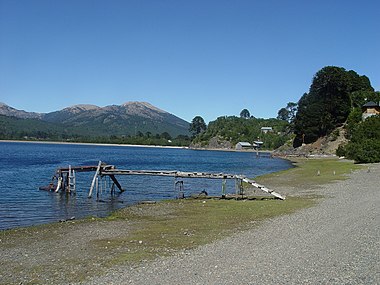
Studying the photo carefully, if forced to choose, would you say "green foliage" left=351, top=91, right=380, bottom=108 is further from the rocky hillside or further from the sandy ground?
the sandy ground

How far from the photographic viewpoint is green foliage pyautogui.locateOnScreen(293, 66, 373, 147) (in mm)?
129875

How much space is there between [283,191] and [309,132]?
10230cm

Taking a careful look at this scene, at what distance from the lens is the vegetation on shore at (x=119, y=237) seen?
13.8 m

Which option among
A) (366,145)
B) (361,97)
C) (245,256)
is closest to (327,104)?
(361,97)

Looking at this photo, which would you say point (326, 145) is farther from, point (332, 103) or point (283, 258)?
point (283, 258)

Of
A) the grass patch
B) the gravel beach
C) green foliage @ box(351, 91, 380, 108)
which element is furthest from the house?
the gravel beach

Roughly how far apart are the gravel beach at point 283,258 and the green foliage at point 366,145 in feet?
166

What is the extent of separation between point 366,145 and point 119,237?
60.5 m

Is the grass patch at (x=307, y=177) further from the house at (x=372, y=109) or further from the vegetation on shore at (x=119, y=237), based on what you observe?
the house at (x=372, y=109)

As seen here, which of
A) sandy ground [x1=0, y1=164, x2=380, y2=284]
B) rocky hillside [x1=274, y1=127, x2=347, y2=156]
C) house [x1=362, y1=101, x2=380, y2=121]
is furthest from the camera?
rocky hillside [x1=274, y1=127, x2=347, y2=156]

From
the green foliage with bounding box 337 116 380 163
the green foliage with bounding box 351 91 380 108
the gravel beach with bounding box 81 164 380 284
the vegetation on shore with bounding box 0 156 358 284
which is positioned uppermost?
the green foliage with bounding box 351 91 380 108

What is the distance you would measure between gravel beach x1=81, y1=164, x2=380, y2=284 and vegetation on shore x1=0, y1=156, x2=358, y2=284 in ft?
4.15

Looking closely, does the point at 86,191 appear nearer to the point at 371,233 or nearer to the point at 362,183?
the point at 362,183

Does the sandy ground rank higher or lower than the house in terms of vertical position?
lower
